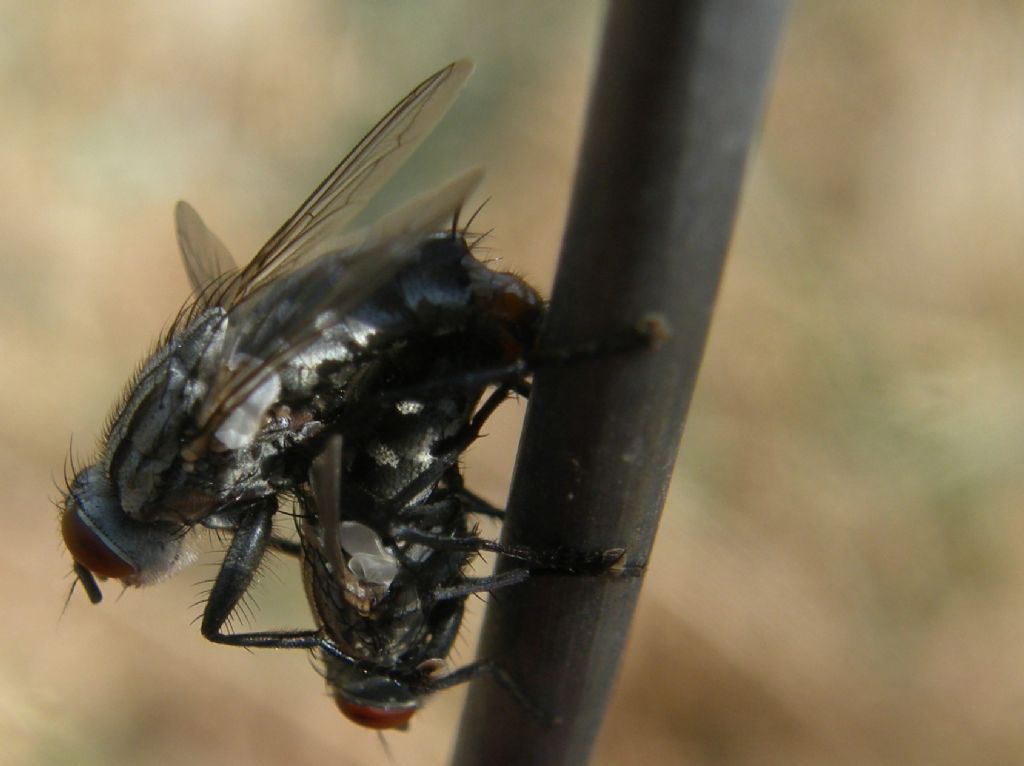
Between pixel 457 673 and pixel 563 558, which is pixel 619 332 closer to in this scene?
pixel 563 558

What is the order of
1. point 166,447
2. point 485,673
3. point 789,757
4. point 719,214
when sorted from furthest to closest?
1. point 789,757
2. point 166,447
3. point 485,673
4. point 719,214

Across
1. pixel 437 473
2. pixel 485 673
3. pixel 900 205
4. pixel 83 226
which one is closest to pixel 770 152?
pixel 900 205

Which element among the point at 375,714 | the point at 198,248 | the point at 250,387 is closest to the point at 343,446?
the point at 250,387

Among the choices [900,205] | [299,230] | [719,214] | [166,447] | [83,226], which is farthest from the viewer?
[83,226]

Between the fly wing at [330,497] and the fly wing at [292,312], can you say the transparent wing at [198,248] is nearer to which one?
the fly wing at [292,312]

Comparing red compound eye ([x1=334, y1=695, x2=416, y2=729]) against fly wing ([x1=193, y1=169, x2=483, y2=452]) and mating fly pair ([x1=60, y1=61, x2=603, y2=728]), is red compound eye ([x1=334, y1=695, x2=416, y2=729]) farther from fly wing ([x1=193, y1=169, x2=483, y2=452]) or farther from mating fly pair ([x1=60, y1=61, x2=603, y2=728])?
fly wing ([x1=193, y1=169, x2=483, y2=452])

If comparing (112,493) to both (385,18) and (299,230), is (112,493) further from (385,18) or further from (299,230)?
(385,18)
